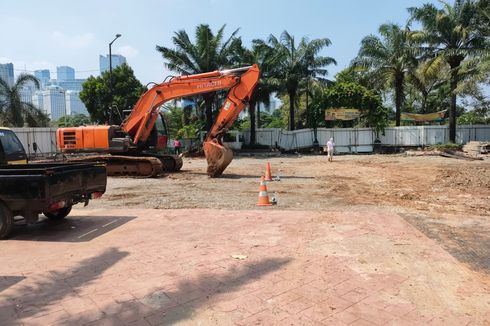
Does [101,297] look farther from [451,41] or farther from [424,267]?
[451,41]

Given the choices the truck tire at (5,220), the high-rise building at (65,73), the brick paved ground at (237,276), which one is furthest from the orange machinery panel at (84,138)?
the high-rise building at (65,73)

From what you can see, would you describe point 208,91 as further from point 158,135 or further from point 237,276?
point 237,276

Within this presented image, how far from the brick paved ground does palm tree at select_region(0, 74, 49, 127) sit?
3450 centimetres

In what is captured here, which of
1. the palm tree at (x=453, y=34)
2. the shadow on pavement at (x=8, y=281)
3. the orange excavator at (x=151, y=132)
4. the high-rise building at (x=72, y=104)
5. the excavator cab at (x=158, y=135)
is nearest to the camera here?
the shadow on pavement at (x=8, y=281)

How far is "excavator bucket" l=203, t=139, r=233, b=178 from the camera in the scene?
17.6 meters

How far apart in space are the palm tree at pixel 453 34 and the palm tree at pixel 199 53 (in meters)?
15.4

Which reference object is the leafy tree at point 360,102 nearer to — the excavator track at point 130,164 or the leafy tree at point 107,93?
the leafy tree at point 107,93

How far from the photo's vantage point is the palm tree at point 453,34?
31.9 metres

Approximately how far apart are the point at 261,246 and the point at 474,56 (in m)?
30.1

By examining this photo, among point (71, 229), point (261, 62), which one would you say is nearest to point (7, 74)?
point (261, 62)

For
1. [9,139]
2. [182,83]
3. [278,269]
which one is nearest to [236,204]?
[278,269]

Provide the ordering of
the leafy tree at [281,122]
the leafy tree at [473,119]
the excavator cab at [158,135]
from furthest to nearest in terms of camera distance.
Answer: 1. the leafy tree at [281,122]
2. the leafy tree at [473,119]
3. the excavator cab at [158,135]

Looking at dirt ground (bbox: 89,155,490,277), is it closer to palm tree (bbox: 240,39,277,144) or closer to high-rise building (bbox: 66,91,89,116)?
palm tree (bbox: 240,39,277,144)

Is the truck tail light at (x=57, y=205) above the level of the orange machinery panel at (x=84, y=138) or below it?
below
